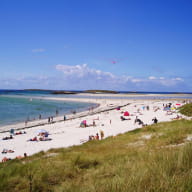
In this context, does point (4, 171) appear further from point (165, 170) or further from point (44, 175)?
point (165, 170)

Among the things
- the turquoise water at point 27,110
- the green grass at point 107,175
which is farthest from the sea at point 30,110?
the green grass at point 107,175

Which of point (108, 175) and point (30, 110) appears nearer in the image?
point (108, 175)

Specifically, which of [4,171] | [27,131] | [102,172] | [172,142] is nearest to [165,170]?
[102,172]

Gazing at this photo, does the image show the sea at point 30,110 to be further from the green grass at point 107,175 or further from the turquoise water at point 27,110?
the green grass at point 107,175

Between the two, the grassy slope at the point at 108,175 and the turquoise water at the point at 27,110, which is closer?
the grassy slope at the point at 108,175

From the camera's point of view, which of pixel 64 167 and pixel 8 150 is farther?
pixel 8 150

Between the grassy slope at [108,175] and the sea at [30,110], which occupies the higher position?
the grassy slope at [108,175]

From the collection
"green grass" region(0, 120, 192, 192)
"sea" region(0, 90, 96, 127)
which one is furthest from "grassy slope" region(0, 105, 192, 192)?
"sea" region(0, 90, 96, 127)

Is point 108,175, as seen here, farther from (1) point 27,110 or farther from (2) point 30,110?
(1) point 27,110

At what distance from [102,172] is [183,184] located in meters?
2.49

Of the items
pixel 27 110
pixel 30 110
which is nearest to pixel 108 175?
pixel 30 110

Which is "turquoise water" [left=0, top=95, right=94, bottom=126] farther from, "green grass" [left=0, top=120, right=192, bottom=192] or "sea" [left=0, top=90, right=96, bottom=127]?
"green grass" [left=0, top=120, right=192, bottom=192]

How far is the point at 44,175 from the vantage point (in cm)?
492

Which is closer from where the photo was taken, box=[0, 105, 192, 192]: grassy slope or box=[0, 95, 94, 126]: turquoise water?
box=[0, 105, 192, 192]: grassy slope
